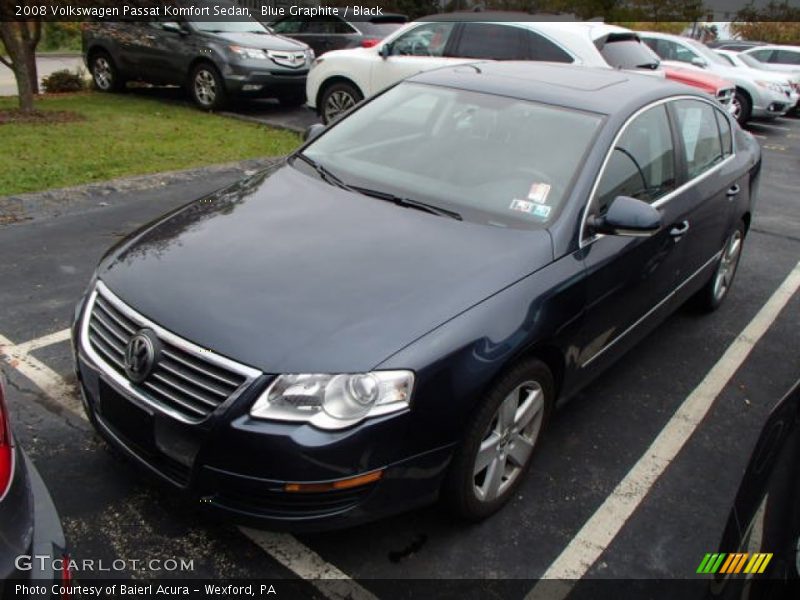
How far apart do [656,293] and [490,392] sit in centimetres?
158

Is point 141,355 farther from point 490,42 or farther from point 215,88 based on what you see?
point 215,88

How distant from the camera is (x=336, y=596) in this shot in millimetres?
2439

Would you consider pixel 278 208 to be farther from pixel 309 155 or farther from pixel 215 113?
pixel 215 113

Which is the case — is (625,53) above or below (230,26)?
below

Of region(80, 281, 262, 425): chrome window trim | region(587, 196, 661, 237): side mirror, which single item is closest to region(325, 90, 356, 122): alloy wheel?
region(587, 196, 661, 237): side mirror

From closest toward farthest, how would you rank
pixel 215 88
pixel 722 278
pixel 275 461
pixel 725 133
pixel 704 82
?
pixel 275 461
pixel 725 133
pixel 722 278
pixel 215 88
pixel 704 82

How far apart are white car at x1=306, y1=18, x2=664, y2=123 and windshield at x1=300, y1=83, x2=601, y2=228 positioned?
15.9ft

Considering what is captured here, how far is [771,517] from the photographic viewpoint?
1.66m


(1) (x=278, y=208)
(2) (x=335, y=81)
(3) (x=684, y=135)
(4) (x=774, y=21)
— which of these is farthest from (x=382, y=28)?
(4) (x=774, y=21)

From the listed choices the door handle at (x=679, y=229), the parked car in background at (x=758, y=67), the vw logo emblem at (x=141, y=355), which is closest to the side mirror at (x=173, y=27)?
the door handle at (x=679, y=229)

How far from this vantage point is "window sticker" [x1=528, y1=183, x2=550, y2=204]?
10.3ft

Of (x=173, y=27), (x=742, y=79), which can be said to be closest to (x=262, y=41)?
(x=173, y=27)

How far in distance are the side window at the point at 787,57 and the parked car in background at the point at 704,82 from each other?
363 inches

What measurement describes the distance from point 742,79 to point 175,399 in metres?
14.8
